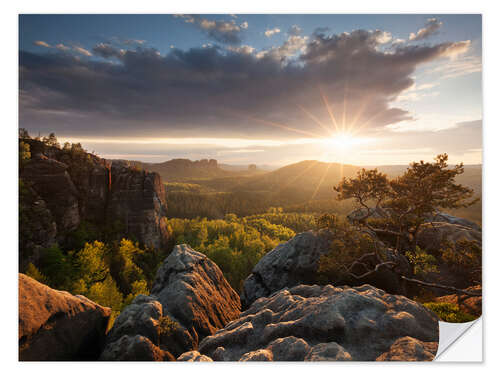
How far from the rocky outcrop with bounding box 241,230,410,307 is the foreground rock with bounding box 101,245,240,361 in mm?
1568

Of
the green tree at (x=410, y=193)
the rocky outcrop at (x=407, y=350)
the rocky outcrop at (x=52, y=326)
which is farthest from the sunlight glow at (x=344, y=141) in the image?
the rocky outcrop at (x=52, y=326)

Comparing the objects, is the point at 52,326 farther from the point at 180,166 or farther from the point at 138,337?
the point at 180,166

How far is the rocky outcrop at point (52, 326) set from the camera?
5004mm

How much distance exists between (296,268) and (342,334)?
4757 millimetres

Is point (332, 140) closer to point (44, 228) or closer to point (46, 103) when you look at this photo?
point (46, 103)

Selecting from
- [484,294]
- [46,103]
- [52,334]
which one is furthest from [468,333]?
[46,103]

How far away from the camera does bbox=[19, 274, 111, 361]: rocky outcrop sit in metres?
5.00

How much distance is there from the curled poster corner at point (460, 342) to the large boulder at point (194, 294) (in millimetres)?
6411

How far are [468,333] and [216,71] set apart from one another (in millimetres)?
11570

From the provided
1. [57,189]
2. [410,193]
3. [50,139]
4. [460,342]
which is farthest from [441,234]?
[57,189]

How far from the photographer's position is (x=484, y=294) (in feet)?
19.5

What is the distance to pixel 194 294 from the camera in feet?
23.8

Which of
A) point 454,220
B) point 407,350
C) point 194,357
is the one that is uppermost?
point 454,220

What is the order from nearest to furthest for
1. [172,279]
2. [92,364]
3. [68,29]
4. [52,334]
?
[52,334] < [92,364] < [68,29] < [172,279]
